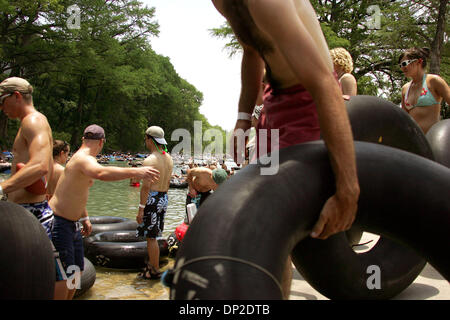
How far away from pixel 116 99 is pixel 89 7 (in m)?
17.4

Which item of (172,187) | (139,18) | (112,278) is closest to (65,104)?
(139,18)

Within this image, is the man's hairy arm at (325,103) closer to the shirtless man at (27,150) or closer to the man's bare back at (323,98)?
the man's bare back at (323,98)

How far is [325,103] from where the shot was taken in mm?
1644

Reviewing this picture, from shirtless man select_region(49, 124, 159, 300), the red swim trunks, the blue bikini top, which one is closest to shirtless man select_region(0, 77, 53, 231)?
shirtless man select_region(49, 124, 159, 300)

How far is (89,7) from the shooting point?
3297cm

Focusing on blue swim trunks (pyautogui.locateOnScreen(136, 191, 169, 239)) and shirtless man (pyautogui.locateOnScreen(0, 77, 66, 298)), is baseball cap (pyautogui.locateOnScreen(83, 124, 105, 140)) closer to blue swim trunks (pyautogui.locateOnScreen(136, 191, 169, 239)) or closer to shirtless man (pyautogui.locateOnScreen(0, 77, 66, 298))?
shirtless man (pyautogui.locateOnScreen(0, 77, 66, 298))

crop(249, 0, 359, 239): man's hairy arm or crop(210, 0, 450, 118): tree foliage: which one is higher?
crop(210, 0, 450, 118): tree foliage

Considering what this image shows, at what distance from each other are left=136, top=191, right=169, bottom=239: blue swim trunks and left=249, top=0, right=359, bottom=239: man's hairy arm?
4734 mm

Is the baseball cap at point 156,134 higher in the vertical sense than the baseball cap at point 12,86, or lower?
lower

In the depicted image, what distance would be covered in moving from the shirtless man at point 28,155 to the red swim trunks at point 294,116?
228cm

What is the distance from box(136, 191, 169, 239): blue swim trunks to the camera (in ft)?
20.0

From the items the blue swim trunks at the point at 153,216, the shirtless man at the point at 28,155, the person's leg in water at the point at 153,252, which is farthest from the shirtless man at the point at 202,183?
the shirtless man at the point at 28,155

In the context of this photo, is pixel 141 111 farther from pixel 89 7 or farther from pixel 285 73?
pixel 285 73

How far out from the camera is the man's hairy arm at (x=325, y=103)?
1610 mm
